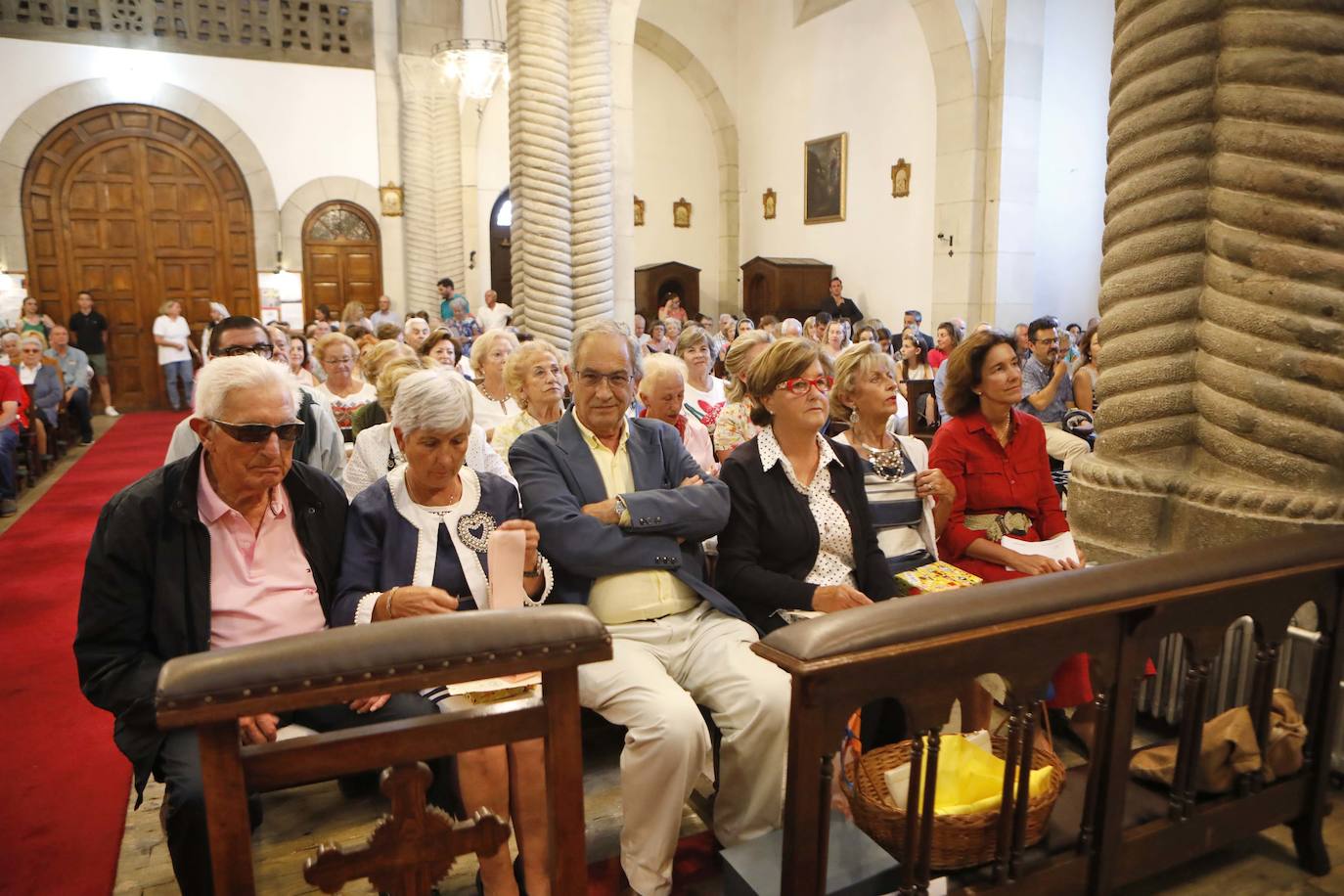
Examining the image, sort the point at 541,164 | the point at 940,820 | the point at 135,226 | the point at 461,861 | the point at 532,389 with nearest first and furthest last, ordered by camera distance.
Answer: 1. the point at 940,820
2. the point at 461,861
3. the point at 532,389
4. the point at 541,164
5. the point at 135,226

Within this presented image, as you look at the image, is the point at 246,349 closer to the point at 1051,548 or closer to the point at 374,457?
the point at 374,457

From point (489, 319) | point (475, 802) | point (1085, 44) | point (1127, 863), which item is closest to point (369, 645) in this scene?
point (475, 802)

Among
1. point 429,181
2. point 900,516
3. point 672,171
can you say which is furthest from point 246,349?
point 672,171

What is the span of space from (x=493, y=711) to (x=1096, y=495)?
8.45 ft

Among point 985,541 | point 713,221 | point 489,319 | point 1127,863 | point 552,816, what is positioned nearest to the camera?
point 552,816

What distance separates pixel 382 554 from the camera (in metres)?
2.30

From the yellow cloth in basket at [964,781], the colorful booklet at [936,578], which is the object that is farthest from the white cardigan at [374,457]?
the yellow cloth in basket at [964,781]

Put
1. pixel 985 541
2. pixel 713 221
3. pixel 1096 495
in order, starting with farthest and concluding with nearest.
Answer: pixel 713 221, pixel 1096 495, pixel 985 541

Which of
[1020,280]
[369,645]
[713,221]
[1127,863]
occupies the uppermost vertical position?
[713,221]

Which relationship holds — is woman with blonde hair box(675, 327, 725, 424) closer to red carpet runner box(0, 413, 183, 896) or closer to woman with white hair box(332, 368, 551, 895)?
woman with white hair box(332, 368, 551, 895)

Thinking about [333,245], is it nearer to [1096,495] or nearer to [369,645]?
[1096,495]

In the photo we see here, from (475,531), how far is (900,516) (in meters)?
1.40

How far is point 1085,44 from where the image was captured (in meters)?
12.3

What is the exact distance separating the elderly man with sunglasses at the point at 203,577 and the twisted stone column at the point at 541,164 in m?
5.14
